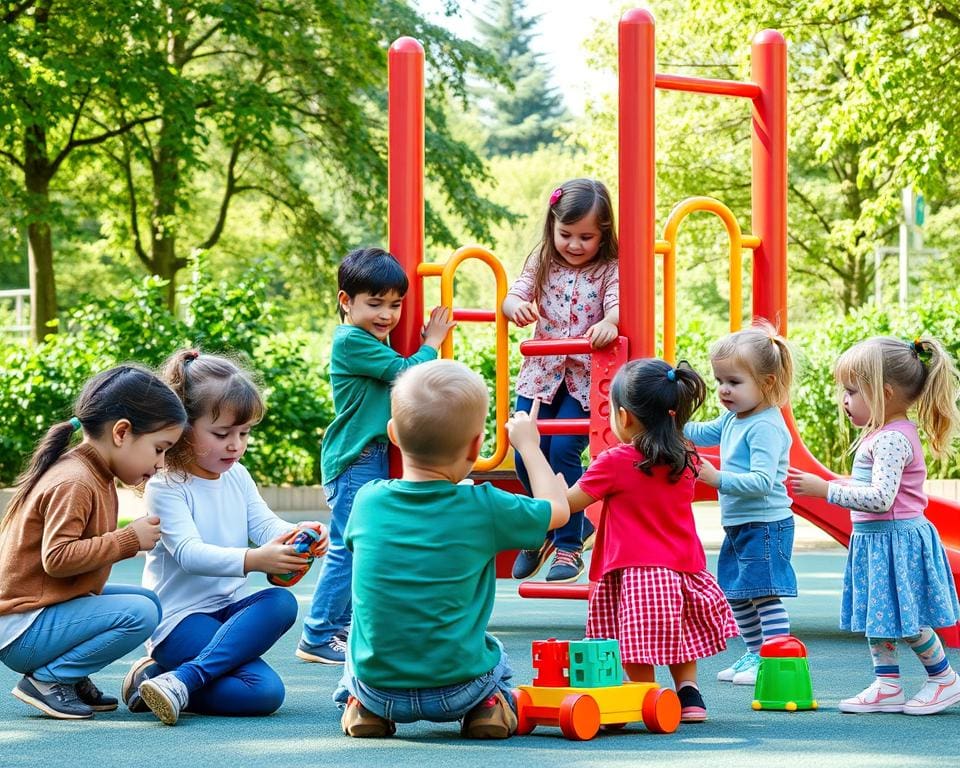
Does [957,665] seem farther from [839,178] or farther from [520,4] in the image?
[520,4]

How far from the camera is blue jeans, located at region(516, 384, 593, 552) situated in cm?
586

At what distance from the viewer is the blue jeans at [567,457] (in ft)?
19.2

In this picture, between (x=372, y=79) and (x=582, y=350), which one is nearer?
(x=582, y=350)

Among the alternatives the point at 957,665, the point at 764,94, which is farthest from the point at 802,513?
the point at 764,94

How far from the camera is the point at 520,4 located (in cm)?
7156

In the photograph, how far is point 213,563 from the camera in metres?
4.36

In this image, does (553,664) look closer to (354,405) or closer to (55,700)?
(55,700)

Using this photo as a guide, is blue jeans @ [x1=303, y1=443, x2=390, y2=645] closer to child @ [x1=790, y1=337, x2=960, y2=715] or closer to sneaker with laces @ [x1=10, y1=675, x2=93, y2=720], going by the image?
sneaker with laces @ [x1=10, y1=675, x2=93, y2=720]

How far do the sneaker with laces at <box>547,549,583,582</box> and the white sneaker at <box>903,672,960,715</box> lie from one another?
149 cm

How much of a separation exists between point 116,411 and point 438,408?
111 centimetres

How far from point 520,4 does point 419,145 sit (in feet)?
221

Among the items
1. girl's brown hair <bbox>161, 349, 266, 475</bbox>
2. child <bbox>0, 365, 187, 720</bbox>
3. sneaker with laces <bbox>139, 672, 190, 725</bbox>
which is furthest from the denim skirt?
child <bbox>0, 365, 187, 720</bbox>

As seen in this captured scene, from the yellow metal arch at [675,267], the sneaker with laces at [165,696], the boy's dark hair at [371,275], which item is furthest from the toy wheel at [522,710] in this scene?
the yellow metal arch at [675,267]

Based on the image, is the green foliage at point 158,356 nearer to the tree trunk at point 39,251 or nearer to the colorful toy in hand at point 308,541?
the tree trunk at point 39,251
